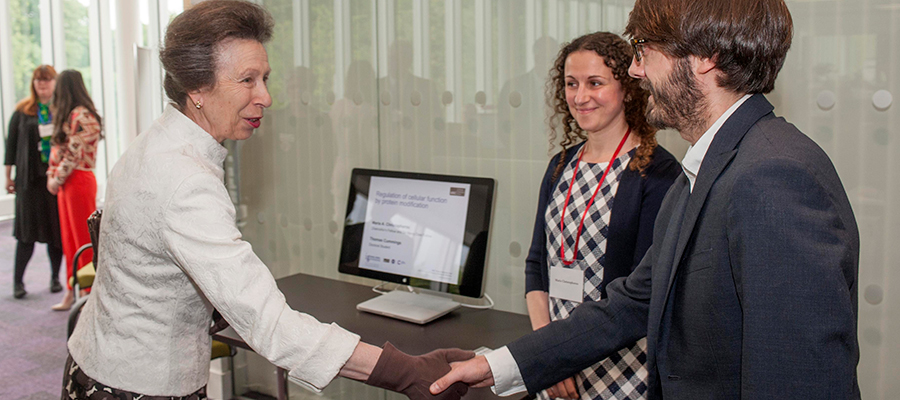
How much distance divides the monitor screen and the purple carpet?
2.42 meters

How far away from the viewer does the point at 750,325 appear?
92 cm

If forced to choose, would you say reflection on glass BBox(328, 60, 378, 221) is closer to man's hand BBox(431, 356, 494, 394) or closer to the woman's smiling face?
the woman's smiling face

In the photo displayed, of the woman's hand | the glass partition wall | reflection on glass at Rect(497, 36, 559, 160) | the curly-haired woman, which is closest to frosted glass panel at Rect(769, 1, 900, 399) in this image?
the glass partition wall

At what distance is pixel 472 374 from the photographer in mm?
1560

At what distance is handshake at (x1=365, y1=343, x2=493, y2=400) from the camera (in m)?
1.46

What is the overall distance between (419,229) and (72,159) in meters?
4.07

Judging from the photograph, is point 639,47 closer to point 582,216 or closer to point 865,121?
point 582,216

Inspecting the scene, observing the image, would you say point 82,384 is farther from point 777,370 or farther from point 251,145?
point 251,145

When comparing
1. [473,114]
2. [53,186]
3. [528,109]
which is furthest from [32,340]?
[528,109]

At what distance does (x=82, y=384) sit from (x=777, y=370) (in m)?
1.41

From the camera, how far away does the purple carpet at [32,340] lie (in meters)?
3.75

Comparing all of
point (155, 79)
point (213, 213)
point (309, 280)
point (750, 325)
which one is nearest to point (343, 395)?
point (309, 280)

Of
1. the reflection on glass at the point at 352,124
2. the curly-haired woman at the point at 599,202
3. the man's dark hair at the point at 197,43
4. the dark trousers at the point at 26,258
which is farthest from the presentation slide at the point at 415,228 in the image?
the dark trousers at the point at 26,258

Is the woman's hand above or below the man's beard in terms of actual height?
below
